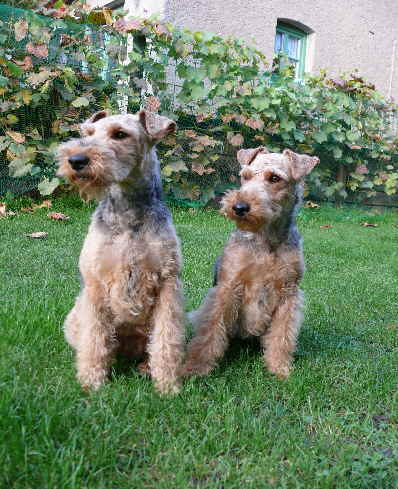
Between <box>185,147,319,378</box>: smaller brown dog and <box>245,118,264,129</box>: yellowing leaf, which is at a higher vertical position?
<box>245,118,264,129</box>: yellowing leaf

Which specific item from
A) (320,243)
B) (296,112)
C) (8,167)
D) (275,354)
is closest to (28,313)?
(275,354)

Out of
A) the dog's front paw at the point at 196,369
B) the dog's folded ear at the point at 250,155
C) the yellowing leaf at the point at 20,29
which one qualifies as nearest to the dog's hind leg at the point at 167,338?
the dog's front paw at the point at 196,369

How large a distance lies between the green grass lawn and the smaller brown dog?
187 millimetres

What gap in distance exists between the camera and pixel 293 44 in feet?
38.5

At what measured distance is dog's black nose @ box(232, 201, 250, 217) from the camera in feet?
9.57

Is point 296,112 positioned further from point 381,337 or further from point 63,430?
point 63,430

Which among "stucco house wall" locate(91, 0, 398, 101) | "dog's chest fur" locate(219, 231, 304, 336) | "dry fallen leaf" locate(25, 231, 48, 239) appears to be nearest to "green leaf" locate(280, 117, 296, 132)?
"stucco house wall" locate(91, 0, 398, 101)

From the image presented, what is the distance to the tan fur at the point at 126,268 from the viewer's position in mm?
2588

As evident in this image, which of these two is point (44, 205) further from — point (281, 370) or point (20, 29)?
point (281, 370)

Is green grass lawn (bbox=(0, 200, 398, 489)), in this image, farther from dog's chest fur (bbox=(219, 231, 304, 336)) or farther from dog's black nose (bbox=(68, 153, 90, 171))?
dog's black nose (bbox=(68, 153, 90, 171))

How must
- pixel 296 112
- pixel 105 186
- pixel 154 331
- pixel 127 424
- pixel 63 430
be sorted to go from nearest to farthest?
pixel 63 430 → pixel 127 424 → pixel 105 186 → pixel 154 331 → pixel 296 112

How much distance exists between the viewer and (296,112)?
8.55 meters

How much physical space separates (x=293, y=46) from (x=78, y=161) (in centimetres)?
1087

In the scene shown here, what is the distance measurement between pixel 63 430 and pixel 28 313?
135cm
